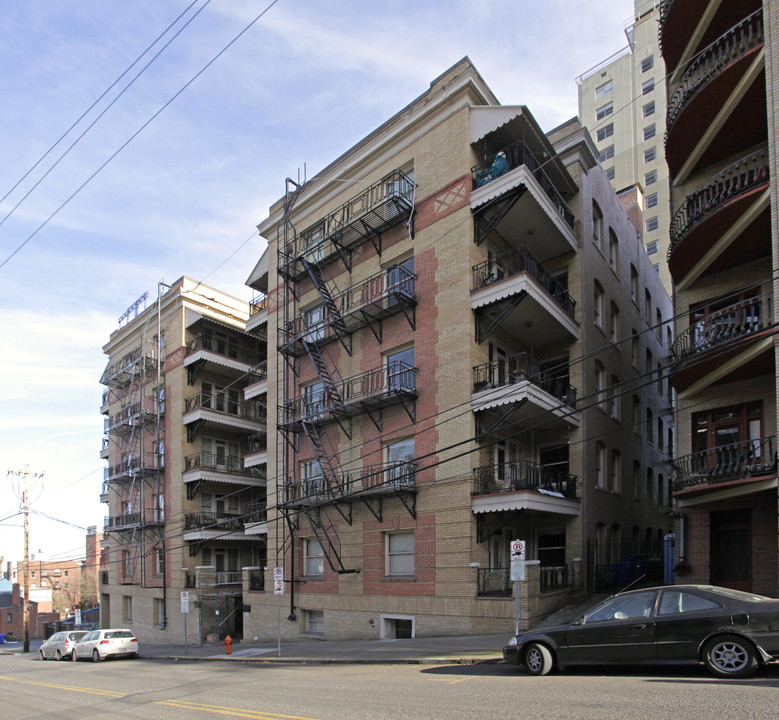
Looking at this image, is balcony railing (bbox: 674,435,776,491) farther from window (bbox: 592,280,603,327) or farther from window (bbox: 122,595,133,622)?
window (bbox: 122,595,133,622)

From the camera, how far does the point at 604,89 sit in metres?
70.9

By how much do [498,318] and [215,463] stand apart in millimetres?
22693

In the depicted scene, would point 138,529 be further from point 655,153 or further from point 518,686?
point 655,153

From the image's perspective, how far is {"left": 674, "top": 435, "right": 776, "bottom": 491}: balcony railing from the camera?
15.8 metres

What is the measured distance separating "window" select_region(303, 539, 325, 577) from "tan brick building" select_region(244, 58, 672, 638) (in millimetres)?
Answer: 85

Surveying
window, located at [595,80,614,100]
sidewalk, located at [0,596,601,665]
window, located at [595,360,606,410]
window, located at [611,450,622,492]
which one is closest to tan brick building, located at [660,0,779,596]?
sidewalk, located at [0,596,601,665]

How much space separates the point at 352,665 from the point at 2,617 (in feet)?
240

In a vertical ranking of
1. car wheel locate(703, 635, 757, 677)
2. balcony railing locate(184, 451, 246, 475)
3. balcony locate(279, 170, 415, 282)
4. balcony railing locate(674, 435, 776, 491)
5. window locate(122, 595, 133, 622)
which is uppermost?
balcony locate(279, 170, 415, 282)

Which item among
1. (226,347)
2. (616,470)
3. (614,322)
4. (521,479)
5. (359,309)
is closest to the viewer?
(521,479)

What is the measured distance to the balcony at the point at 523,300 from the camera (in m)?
20.2

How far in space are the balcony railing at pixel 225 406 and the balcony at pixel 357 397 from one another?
395 inches

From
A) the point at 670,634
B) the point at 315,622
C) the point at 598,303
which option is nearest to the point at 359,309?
the point at 598,303

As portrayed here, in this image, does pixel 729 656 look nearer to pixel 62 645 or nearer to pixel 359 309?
pixel 359 309

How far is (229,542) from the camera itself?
119ft
